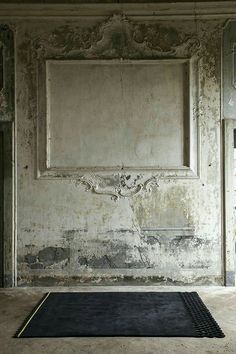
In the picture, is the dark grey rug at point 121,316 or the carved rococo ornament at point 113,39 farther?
the carved rococo ornament at point 113,39

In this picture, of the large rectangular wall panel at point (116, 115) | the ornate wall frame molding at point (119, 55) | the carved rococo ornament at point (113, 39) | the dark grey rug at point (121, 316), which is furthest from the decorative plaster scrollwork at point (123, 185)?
the carved rococo ornament at point (113, 39)

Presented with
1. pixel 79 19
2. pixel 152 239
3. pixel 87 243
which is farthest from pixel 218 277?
pixel 79 19

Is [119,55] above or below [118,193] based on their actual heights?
above

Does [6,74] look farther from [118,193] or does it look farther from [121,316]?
[121,316]

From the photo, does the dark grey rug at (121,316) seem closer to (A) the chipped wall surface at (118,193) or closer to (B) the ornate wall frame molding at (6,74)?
(A) the chipped wall surface at (118,193)

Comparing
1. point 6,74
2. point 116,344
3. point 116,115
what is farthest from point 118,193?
point 116,344

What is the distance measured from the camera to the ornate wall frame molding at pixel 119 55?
517cm

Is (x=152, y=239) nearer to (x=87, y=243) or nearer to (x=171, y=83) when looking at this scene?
(x=87, y=243)

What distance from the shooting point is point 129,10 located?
16.9 ft

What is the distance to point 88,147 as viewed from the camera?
17.0 ft

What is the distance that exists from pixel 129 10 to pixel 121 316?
3.51 meters

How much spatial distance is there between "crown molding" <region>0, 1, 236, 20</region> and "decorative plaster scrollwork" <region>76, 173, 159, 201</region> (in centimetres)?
195

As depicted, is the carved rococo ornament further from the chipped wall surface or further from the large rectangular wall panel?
the large rectangular wall panel

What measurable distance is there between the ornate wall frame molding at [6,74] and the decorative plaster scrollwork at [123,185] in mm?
1202
